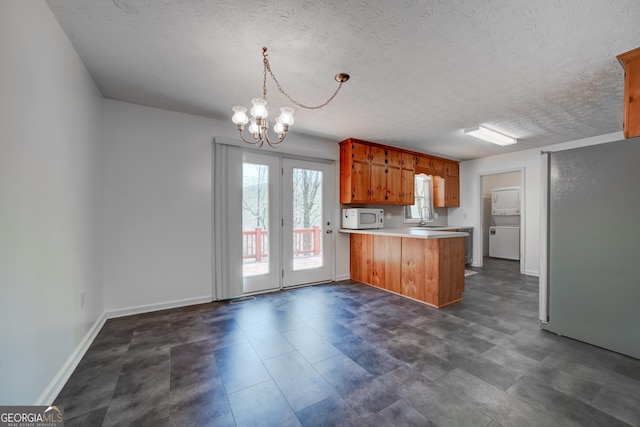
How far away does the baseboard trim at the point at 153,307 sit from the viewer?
2875mm

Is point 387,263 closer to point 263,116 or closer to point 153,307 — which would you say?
point 263,116

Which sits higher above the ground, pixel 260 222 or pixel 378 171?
pixel 378 171

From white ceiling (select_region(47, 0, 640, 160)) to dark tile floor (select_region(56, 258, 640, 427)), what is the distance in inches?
95.6

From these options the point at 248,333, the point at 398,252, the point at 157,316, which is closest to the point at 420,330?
the point at 398,252

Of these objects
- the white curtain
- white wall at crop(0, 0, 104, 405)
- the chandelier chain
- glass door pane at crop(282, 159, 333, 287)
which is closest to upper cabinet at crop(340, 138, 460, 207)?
glass door pane at crop(282, 159, 333, 287)

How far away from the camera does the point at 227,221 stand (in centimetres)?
349

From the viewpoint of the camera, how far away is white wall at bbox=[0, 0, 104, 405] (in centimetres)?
124

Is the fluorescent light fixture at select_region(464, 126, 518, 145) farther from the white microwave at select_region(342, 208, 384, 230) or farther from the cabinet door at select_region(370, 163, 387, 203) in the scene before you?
the white microwave at select_region(342, 208, 384, 230)

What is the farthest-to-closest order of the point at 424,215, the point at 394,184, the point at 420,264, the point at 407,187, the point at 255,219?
the point at 424,215, the point at 407,187, the point at 394,184, the point at 255,219, the point at 420,264

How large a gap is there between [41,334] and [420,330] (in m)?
2.91

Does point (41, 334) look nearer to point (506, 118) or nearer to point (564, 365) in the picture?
point (564, 365)

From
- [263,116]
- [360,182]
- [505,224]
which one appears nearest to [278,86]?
[263,116]

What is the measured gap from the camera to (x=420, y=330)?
101 inches

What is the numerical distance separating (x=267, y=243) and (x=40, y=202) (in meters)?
2.52
